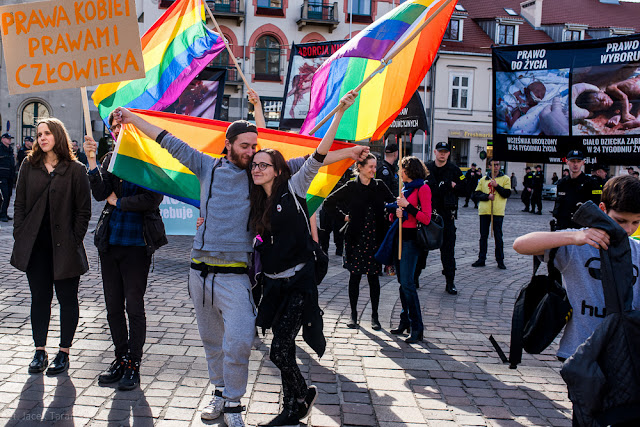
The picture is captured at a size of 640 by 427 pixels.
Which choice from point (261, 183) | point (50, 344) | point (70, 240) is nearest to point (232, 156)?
point (261, 183)

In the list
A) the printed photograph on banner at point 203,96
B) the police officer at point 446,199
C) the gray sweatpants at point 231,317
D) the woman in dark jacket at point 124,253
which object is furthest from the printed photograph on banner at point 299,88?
the gray sweatpants at point 231,317

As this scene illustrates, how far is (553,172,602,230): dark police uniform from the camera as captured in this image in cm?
802

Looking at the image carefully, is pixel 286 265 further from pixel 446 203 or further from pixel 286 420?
pixel 446 203

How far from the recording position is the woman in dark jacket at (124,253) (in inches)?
175

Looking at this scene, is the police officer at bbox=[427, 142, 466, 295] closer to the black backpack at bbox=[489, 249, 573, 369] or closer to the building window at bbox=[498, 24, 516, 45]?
the black backpack at bbox=[489, 249, 573, 369]

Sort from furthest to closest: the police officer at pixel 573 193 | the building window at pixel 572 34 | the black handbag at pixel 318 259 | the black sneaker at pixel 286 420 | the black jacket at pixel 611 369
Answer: the building window at pixel 572 34, the police officer at pixel 573 193, the black handbag at pixel 318 259, the black sneaker at pixel 286 420, the black jacket at pixel 611 369

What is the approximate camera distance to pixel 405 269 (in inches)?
236

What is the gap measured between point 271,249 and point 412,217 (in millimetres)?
2637

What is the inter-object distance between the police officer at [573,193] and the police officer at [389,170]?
232 centimetres

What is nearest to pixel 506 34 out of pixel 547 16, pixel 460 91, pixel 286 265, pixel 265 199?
pixel 547 16

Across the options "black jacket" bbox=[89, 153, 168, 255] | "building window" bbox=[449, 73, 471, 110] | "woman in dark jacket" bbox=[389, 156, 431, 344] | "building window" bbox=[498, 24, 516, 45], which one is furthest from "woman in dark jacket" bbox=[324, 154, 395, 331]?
"building window" bbox=[498, 24, 516, 45]

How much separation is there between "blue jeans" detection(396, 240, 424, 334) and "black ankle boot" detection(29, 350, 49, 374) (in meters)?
3.23

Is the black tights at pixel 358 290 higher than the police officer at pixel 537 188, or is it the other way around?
the black tights at pixel 358 290

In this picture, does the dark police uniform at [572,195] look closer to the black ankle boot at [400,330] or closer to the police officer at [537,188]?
the black ankle boot at [400,330]
